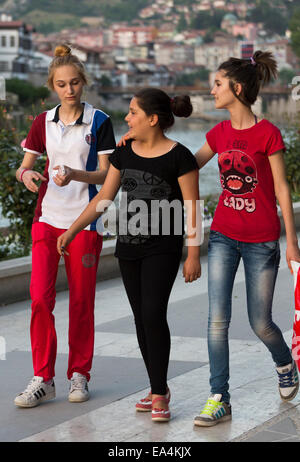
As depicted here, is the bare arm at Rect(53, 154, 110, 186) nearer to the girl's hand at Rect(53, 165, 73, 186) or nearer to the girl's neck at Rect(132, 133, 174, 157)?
the girl's hand at Rect(53, 165, 73, 186)

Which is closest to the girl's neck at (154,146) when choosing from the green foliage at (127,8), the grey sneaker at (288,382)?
the grey sneaker at (288,382)

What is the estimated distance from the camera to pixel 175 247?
3.83 metres

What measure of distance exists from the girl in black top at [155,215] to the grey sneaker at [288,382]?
0.57 metres

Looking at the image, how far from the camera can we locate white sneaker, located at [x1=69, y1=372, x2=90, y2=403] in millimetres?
4180

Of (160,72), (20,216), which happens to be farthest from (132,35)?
(20,216)

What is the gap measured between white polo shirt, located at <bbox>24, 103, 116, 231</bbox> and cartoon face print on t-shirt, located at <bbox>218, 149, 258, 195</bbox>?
643mm

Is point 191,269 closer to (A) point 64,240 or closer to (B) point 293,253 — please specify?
(B) point 293,253

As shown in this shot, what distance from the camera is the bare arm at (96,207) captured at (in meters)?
3.94

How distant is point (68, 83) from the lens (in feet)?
13.7

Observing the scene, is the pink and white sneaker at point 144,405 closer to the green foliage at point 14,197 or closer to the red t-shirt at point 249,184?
the red t-shirt at point 249,184

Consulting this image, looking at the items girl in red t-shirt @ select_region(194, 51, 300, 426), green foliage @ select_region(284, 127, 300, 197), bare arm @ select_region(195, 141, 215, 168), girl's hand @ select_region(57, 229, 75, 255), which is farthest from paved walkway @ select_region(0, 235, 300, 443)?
green foliage @ select_region(284, 127, 300, 197)

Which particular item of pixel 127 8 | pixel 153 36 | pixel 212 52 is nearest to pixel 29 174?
pixel 212 52

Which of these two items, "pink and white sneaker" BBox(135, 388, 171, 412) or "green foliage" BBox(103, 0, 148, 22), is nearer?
"pink and white sneaker" BBox(135, 388, 171, 412)
